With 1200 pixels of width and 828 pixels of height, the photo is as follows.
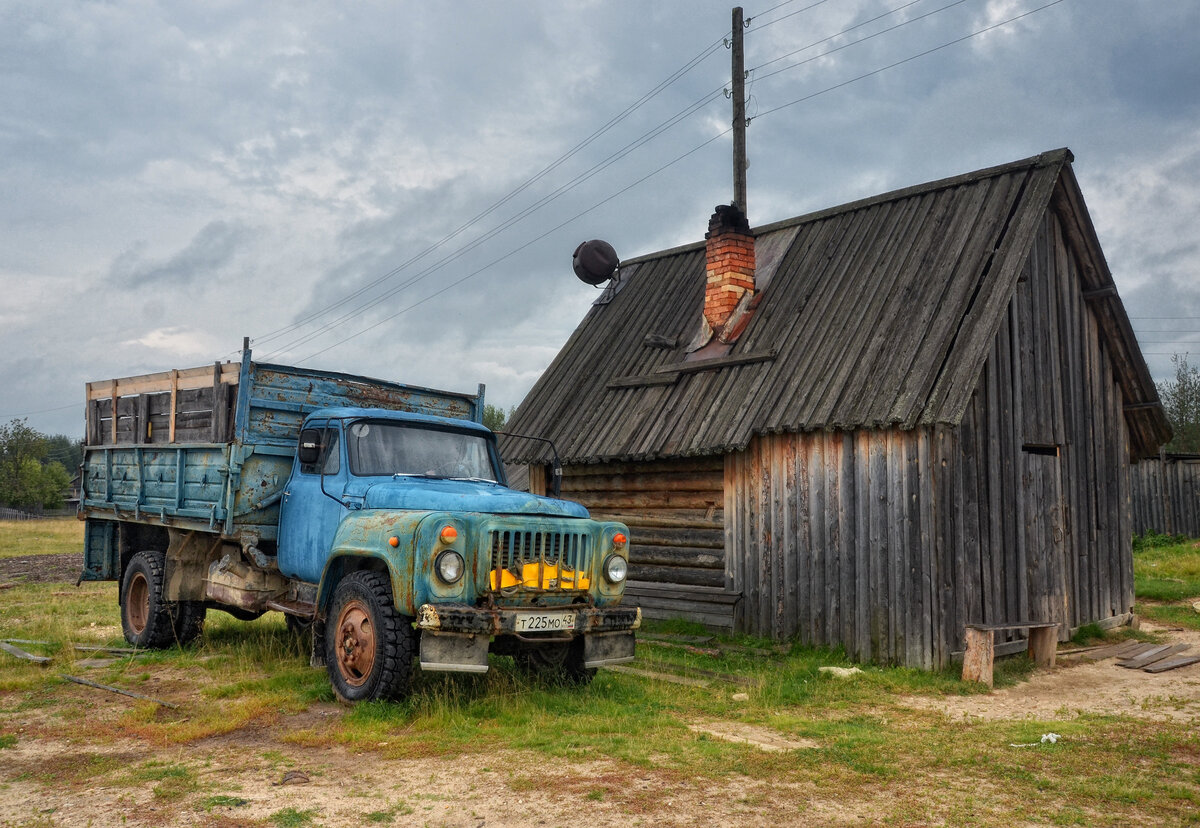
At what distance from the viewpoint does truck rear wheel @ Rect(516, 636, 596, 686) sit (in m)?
8.20

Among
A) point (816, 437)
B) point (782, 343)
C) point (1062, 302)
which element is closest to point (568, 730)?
point (816, 437)

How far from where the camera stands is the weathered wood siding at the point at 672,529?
39.7 ft

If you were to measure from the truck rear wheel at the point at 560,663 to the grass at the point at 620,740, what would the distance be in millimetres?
147

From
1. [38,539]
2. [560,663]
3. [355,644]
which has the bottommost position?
[560,663]

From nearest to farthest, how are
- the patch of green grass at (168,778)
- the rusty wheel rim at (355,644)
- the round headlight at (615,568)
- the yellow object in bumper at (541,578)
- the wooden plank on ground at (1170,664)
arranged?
the patch of green grass at (168,778)
the yellow object in bumper at (541,578)
the rusty wheel rim at (355,644)
the round headlight at (615,568)
the wooden plank on ground at (1170,664)

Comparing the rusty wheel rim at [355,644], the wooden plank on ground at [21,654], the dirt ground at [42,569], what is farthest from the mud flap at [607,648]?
the dirt ground at [42,569]

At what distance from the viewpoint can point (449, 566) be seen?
6.96 m

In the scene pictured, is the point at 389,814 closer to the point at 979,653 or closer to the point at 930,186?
the point at 979,653

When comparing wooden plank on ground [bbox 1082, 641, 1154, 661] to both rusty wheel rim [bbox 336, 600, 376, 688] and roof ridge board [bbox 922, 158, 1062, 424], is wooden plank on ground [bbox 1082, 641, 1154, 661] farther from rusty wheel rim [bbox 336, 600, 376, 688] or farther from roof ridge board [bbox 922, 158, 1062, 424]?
rusty wheel rim [bbox 336, 600, 376, 688]

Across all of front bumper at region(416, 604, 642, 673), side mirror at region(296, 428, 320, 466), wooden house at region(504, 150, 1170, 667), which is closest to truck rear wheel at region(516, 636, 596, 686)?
front bumper at region(416, 604, 642, 673)

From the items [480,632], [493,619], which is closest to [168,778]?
[480,632]

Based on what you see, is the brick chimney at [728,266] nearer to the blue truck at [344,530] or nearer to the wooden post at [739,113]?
the wooden post at [739,113]

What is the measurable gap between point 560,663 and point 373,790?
3.20 metres

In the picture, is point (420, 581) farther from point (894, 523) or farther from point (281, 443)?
point (894, 523)
